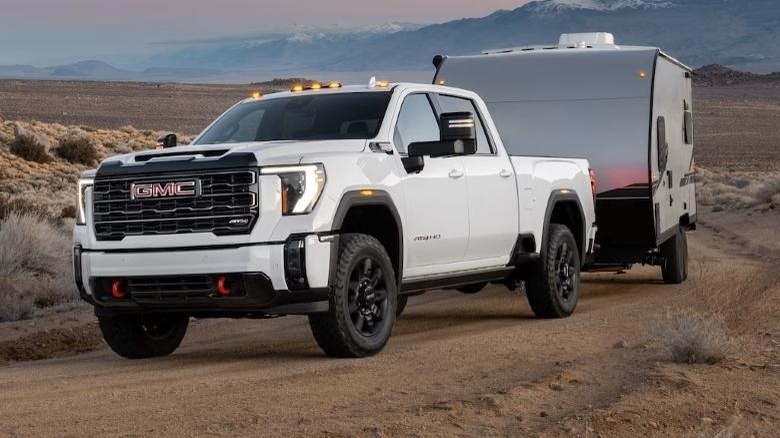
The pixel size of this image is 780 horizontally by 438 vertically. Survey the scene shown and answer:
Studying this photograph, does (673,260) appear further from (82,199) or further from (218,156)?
(82,199)

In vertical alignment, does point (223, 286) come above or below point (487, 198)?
below

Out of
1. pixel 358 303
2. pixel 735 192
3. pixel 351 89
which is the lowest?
pixel 735 192

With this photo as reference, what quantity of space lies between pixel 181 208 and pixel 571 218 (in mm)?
5315

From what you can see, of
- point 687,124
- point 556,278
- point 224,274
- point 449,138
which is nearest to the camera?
point 224,274

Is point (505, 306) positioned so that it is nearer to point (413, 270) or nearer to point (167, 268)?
point (413, 270)

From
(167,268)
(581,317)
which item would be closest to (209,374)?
(167,268)

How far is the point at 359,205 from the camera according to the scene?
9.57 metres

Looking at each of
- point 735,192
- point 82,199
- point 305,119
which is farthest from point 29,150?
point 82,199

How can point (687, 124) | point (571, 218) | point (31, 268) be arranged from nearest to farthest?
point (571, 218) → point (687, 124) → point (31, 268)

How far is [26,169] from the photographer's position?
37750mm

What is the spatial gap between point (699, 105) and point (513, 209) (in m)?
112

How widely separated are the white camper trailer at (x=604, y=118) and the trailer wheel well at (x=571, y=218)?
906mm

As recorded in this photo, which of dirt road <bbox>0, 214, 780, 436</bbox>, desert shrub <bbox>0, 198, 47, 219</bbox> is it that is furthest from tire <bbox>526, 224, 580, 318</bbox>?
desert shrub <bbox>0, 198, 47, 219</bbox>

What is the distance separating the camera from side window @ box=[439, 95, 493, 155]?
11.6m
